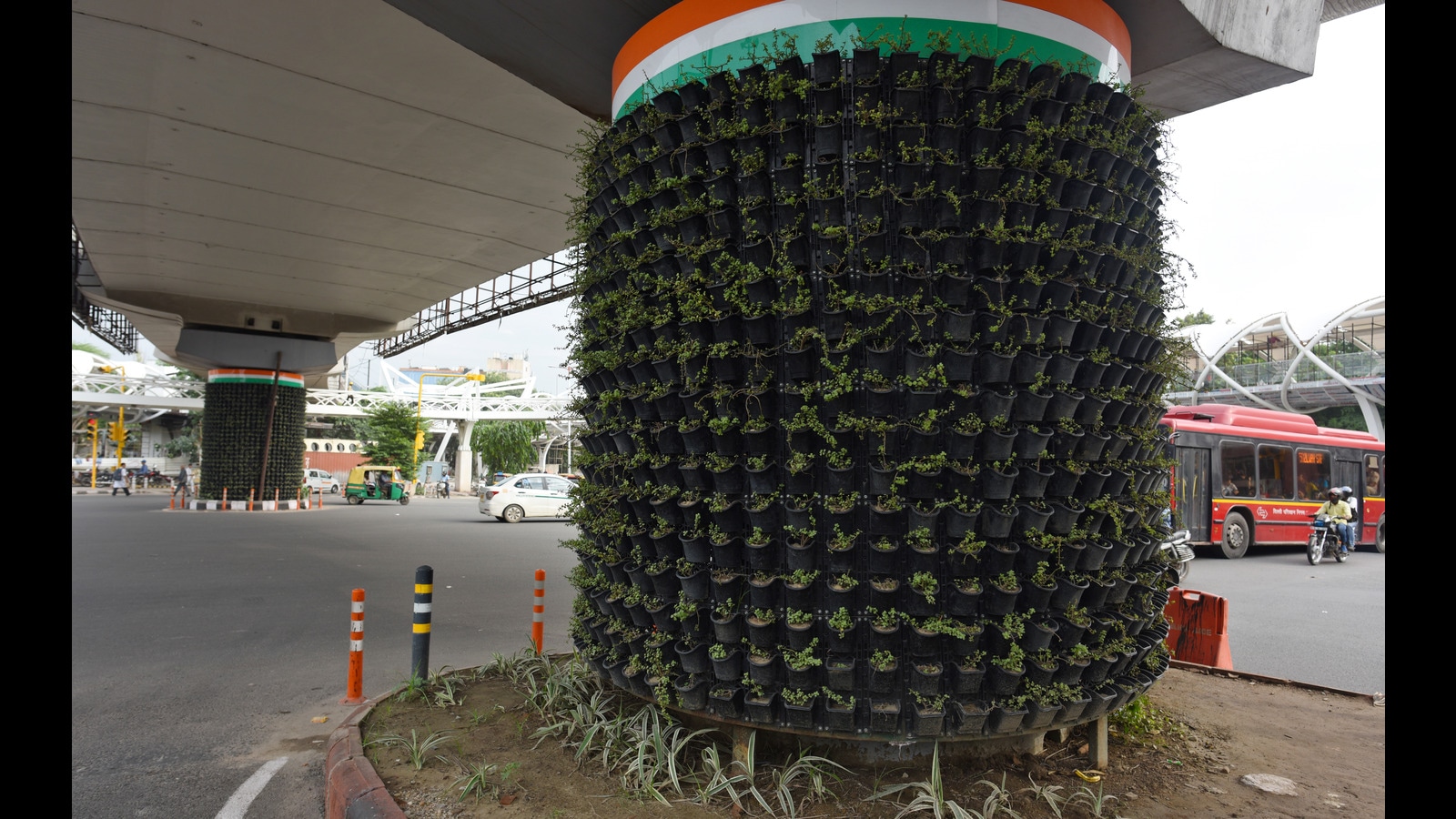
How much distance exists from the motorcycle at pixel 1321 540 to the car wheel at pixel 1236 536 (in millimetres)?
1027

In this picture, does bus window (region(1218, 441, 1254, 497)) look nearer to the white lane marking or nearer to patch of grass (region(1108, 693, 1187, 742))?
patch of grass (region(1108, 693, 1187, 742))

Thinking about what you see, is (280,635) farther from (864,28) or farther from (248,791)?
(864,28)

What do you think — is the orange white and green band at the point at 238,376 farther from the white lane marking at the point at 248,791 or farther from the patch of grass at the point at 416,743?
the patch of grass at the point at 416,743

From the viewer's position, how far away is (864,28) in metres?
3.69

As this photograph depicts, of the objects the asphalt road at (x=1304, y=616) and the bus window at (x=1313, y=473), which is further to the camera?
the bus window at (x=1313, y=473)

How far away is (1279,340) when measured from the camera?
47375 mm

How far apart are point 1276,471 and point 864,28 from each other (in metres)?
16.2

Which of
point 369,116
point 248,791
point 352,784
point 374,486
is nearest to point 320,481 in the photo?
point 374,486

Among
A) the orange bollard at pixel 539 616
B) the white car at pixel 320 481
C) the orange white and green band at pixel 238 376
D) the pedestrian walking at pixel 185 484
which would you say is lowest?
the white car at pixel 320 481

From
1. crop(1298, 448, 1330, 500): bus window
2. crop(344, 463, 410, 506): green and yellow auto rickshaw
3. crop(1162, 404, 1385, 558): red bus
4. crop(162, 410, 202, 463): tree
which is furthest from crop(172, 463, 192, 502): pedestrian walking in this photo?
crop(1298, 448, 1330, 500): bus window

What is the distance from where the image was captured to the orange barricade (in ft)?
20.0

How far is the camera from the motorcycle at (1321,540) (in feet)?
46.6

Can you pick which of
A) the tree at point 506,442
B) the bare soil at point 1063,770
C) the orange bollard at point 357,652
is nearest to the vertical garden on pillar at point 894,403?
→ the bare soil at point 1063,770
